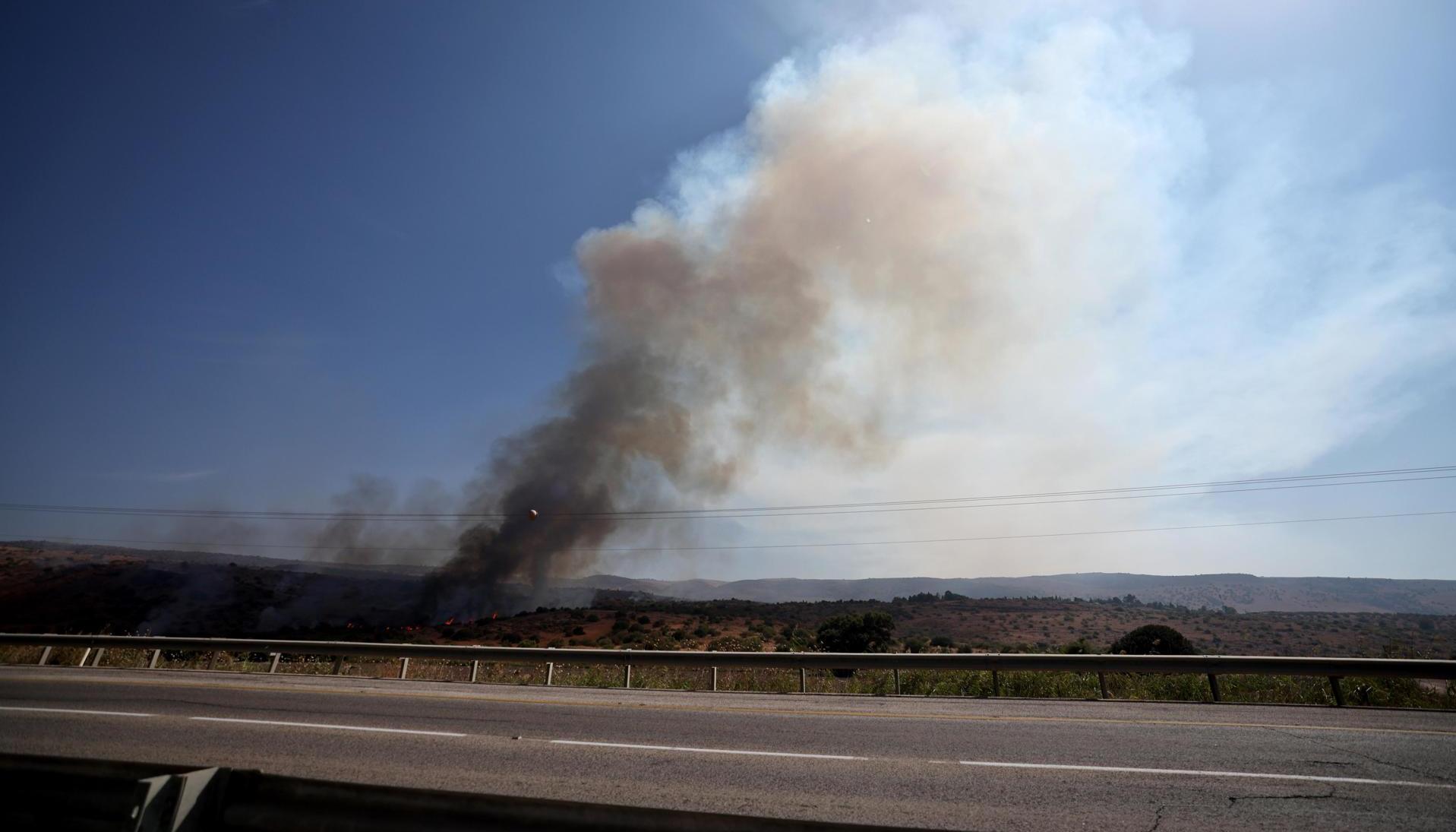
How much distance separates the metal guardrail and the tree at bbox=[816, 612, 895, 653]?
21111mm

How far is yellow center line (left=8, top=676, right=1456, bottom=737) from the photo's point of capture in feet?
30.5

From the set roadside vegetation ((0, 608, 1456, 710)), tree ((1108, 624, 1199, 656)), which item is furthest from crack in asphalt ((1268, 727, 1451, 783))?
tree ((1108, 624, 1199, 656))

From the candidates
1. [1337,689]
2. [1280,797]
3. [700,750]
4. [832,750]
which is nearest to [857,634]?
[1337,689]

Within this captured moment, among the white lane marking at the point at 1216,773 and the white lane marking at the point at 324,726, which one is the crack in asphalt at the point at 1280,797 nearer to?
the white lane marking at the point at 1216,773

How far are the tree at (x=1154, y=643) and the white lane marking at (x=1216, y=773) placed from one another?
22173 mm

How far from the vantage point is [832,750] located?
25.0ft

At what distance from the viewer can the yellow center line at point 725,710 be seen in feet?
30.5

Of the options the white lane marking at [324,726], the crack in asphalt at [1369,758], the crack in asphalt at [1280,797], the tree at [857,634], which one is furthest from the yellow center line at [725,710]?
the tree at [857,634]

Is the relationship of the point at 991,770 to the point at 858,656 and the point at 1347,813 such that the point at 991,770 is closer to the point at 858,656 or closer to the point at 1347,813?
the point at 1347,813

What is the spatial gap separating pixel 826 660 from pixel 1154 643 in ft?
68.8

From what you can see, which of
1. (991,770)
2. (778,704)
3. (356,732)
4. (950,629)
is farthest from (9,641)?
(950,629)

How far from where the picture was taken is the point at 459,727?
890 cm

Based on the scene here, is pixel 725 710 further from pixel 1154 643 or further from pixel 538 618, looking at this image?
pixel 538 618

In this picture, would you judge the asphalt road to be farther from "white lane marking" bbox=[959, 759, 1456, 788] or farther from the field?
the field
